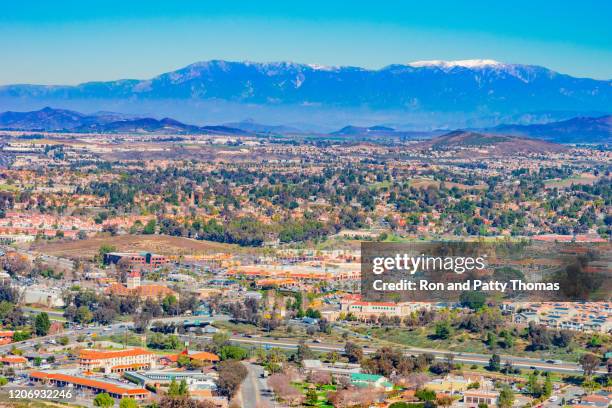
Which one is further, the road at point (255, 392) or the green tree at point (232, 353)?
the green tree at point (232, 353)

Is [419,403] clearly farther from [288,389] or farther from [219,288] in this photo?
[219,288]

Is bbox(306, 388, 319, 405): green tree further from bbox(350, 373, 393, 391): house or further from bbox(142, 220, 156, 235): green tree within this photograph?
bbox(142, 220, 156, 235): green tree

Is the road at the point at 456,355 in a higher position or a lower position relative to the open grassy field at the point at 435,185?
lower

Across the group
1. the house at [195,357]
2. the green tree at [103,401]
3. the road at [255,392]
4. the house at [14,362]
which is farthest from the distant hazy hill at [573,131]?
the green tree at [103,401]

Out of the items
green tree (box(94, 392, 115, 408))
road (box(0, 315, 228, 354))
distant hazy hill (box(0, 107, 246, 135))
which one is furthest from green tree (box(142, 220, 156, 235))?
distant hazy hill (box(0, 107, 246, 135))

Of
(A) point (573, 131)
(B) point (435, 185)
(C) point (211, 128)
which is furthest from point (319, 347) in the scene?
(A) point (573, 131)

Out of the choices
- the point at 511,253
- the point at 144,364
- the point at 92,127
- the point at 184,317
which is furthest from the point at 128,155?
the point at 144,364

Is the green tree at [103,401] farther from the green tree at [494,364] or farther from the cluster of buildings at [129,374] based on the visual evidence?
the green tree at [494,364]
